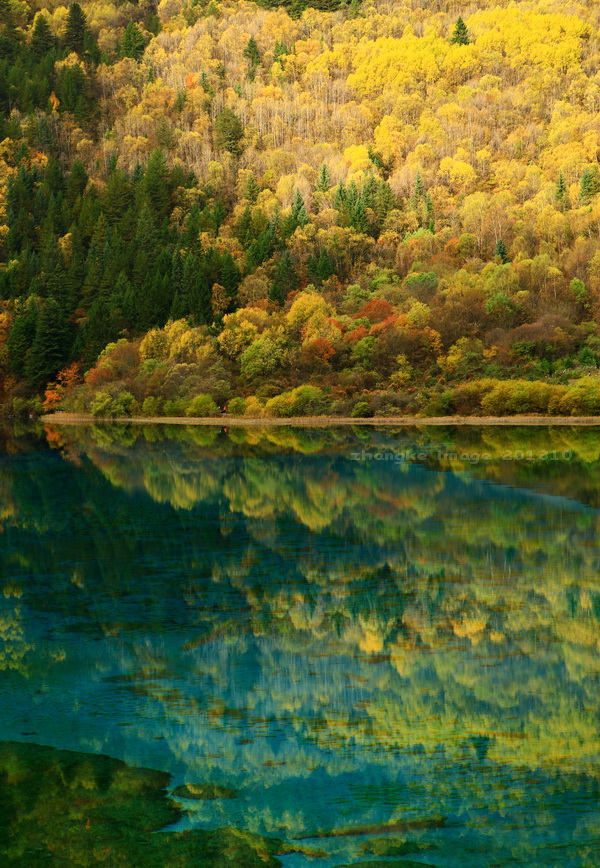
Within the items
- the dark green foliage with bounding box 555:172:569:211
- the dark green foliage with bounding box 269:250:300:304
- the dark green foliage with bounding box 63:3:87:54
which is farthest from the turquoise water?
the dark green foliage with bounding box 63:3:87:54

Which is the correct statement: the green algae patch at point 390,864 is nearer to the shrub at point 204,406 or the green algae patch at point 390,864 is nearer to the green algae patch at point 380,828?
the green algae patch at point 380,828

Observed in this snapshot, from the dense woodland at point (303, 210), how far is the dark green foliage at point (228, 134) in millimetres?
461

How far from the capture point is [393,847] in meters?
7.48

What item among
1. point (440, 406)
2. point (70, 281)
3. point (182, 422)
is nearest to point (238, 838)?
point (440, 406)

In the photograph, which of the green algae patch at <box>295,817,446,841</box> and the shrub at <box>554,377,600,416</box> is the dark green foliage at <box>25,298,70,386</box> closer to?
the shrub at <box>554,377,600,416</box>

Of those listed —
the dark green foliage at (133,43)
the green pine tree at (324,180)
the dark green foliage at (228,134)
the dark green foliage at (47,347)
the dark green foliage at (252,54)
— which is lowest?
the dark green foliage at (47,347)

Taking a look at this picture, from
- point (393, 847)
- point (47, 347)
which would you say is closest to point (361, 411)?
point (47, 347)

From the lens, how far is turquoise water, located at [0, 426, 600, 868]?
26.7ft

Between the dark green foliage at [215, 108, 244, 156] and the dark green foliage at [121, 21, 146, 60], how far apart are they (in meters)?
44.1

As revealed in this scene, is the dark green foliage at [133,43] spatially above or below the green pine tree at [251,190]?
above

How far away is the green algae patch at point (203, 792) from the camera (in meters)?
8.42

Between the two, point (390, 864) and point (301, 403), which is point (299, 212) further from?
point (390, 864)

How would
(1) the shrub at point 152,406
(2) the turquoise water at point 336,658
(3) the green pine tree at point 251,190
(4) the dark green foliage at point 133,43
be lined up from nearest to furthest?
1. (2) the turquoise water at point 336,658
2. (1) the shrub at point 152,406
3. (3) the green pine tree at point 251,190
4. (4) the dark green foliage at point 133,43

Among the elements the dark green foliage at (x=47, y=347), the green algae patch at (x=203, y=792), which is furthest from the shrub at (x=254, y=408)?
the green algae patch at (x=203, y=792)
